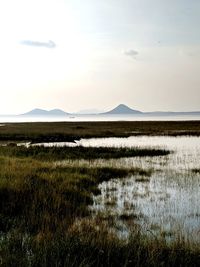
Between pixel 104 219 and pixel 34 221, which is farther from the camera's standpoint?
pixel 104 219

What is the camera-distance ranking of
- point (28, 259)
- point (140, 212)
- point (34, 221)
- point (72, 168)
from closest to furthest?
point (28, 259) < point (34, 221) < point (140, 212) < point (72, 168)

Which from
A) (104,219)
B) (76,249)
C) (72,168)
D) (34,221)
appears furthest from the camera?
(72,168)

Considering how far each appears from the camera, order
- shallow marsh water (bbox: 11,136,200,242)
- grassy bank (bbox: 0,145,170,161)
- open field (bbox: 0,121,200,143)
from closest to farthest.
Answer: shallow marsh water (bbox: 11,136,200,242)
grassy bank (bbox: 0,145,170,161)
open field (bbox: 0,121,200,143)

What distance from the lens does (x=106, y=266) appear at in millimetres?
8805

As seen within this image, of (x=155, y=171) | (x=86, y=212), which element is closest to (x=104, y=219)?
(x=86, y=212)

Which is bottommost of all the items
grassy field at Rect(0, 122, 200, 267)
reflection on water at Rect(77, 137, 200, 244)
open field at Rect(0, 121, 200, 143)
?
reflection on water at Rect(77, 137, 200, 244)

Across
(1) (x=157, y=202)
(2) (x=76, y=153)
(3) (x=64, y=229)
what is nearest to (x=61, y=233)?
(3) (x=64, y=229)

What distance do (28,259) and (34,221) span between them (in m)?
4.68

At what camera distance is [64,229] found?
1199cm

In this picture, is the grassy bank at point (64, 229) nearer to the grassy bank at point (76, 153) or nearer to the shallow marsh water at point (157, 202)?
the shallow marsh water at point (157, 202)

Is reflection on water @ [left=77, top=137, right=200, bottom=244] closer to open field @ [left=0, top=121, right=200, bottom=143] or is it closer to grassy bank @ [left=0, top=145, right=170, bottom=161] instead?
grassy bank @ [left=0, top=145, right=170, bottom=161]

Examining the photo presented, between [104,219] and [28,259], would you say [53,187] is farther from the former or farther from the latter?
[28,259]

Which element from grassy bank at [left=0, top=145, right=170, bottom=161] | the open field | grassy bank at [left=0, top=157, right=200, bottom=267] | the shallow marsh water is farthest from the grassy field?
the open field

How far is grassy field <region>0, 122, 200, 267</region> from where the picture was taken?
893 cm
